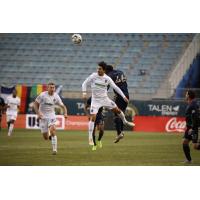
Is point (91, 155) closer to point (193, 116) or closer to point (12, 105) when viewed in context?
point (193, 116)

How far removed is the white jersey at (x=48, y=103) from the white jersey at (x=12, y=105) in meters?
8.08

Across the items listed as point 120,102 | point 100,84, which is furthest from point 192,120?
point 120,102

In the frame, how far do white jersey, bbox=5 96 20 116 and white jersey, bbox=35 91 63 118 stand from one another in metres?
8.08

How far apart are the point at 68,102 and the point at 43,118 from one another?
12.5 metres

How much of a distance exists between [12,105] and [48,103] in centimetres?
839

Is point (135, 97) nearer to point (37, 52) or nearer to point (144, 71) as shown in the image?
point (144, 71)

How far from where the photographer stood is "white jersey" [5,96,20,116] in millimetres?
21859

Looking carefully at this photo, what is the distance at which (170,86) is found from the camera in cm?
2402

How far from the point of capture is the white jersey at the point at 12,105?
2186cm

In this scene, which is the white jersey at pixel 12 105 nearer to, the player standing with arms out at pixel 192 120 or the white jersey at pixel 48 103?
the white jersey at pixel 48 103

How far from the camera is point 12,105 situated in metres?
22.0

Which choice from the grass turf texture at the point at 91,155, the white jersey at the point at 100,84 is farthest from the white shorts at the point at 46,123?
the white jersey at the point at 100,84
